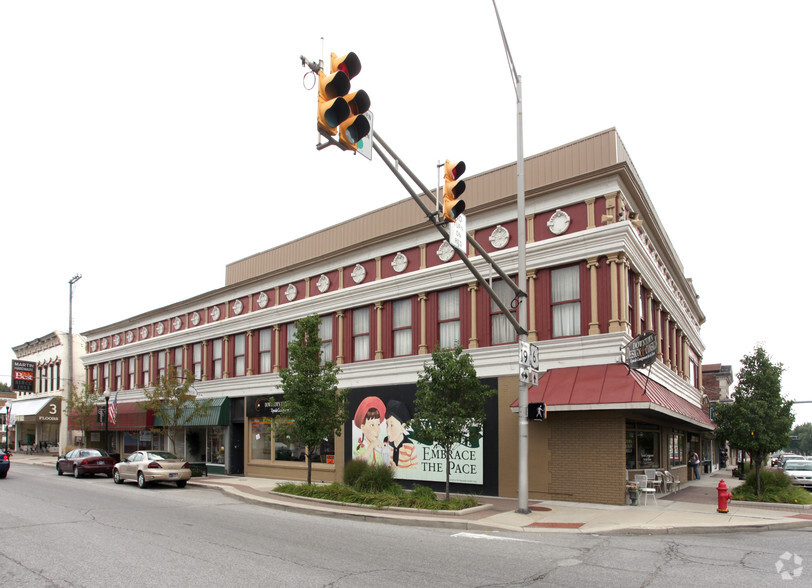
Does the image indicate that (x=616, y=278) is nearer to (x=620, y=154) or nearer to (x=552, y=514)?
(x=620, y=154)

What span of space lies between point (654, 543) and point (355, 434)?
557 inches

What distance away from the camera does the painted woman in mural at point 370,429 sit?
23172 mm

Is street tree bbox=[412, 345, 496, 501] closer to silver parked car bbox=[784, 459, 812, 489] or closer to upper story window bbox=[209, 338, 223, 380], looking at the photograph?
silver parked car bbox=[784, 459, 812, 489]

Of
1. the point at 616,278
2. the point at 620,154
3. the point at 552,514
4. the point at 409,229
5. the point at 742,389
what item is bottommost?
the point at 552,514

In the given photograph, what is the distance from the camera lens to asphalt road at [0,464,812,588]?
8.57m

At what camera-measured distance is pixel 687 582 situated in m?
8.45

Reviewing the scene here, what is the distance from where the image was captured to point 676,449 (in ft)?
81.0

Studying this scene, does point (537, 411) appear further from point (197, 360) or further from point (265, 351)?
point (197, 360)

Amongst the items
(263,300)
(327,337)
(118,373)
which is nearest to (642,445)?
(327,337)

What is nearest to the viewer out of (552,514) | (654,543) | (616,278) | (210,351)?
(654,543)

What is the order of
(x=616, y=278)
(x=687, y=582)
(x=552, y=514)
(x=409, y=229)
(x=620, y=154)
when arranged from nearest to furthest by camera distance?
(x=687, y=582)
(x=552, y=514)
(x=616, y=278)
(x=620, y=154)
(x=409, y=229)

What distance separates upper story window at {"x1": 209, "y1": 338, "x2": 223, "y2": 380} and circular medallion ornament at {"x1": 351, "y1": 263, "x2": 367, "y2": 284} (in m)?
11.1

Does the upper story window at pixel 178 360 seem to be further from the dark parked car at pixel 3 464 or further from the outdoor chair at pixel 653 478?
the outdoor chair at pixel 653 478

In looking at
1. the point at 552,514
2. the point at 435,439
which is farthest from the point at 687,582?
the point at 435,439
